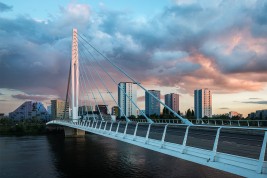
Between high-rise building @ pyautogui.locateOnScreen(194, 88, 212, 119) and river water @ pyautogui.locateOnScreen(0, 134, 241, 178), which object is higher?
high-rise building @ pyautogui.locateOnScreen(194, 88, 212, 119)

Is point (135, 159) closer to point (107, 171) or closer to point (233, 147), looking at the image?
point (107, 171)

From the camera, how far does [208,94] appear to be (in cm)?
9225

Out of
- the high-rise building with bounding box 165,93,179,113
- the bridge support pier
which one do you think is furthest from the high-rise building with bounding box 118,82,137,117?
the high-rise building with bounding box 165,93,179,113

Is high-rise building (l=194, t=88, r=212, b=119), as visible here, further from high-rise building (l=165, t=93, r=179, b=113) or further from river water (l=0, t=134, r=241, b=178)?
river water (l=0, t=134, r=241, b=178)

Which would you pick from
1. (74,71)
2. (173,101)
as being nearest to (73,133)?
(74,71)

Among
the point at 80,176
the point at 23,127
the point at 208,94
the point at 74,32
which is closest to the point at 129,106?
the point at 208,94

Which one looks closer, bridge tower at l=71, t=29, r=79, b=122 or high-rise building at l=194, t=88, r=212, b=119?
bridge tower at l=71, t=29, r=79, b=122

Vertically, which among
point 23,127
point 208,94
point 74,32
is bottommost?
point 23,127

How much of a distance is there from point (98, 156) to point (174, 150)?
2630 centimetres

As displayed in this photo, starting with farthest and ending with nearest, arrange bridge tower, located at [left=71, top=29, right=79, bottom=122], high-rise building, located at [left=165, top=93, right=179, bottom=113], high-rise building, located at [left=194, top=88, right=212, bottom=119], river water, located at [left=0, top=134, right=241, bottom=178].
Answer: high-rise building, located at [left=165, top=93, right=179, bottom=113], high-rise building, located at [left=194, top=88, right=212, bottom=119], bridge tower, located at [left=71, top=29, right=79, bottom=122], river water, located at [left=0, top=134, right=241, bottom=178]

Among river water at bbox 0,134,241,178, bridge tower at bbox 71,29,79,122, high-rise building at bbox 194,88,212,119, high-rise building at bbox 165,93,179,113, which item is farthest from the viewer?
high-rise building at bbox 165,93,179,113

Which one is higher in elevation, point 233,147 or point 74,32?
point 74,32

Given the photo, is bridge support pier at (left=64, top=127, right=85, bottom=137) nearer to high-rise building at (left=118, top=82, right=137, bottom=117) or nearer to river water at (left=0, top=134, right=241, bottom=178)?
high-rise building at (left=118, top=82, right=137, bottom=117)

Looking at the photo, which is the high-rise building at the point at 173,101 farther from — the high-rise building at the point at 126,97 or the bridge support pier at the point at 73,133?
the bridge support pier at the point at 73,133
